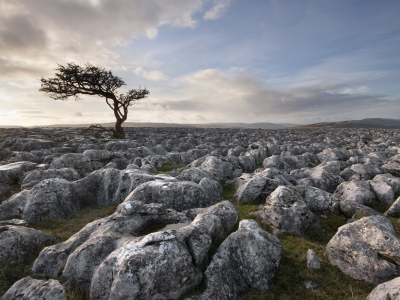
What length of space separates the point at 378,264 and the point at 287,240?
156 inches

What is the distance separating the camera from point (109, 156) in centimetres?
2750

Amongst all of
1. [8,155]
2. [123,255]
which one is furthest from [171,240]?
[8,155]

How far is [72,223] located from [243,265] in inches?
469

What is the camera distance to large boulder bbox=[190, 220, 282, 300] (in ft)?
25.3

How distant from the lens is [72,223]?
13.9 m

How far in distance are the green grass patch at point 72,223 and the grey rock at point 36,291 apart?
4.58 meters

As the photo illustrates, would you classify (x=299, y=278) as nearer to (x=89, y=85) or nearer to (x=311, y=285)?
(x=311, y=285)

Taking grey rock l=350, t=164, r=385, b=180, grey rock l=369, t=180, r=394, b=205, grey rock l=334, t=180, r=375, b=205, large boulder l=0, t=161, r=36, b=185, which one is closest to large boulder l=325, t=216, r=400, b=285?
grey rock l=334, t=180, r=375, b=205

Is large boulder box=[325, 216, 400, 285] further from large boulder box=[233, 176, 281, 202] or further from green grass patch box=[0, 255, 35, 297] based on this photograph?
green grass patch box=[0, 255, 35, 297]

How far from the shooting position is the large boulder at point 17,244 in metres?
9.34

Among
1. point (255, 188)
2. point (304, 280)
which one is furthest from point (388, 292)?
point (255, 188)

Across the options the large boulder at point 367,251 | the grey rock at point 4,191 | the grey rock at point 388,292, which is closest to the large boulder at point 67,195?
the grey rock at point 4,191

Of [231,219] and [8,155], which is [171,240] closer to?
[231,219]

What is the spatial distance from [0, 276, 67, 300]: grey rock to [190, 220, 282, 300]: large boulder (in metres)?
4.92
